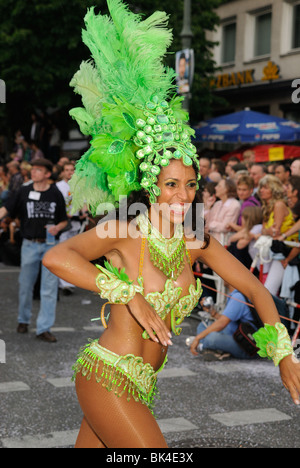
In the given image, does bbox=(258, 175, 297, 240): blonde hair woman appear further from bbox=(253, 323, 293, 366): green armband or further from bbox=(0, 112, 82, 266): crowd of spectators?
bbox=(253, 323, 293, 366): green armband

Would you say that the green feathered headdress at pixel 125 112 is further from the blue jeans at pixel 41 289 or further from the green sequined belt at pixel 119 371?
the blue jeans at pixel 41 289

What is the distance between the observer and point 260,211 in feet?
27.3

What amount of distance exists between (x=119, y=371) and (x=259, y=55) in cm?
2244

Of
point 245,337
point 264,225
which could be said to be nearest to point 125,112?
point 245,337

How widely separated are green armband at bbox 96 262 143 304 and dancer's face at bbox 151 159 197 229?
0.43m

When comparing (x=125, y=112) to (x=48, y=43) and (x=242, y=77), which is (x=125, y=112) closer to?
(x=48, y=43)

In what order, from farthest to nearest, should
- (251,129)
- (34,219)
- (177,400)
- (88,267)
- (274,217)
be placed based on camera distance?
(251,129), (274,217), (34,219), (177,400), (88,267)

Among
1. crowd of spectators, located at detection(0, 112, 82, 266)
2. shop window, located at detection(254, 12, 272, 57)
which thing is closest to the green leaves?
crowd of spectators, located at detection(0, 112, 82, 266)

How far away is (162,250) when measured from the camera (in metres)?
3.13
